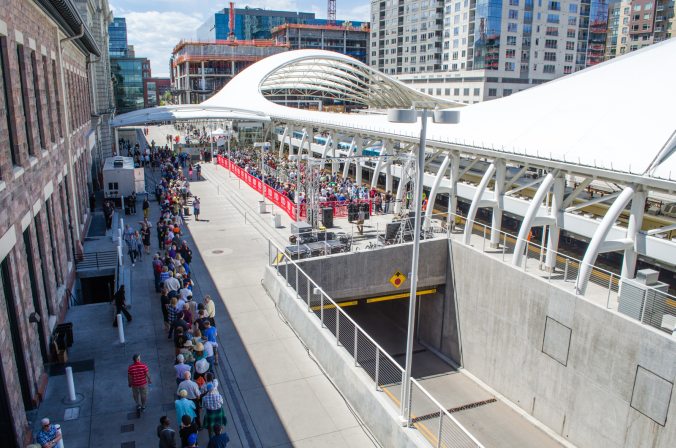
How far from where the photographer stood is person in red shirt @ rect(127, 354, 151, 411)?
32.5 feet

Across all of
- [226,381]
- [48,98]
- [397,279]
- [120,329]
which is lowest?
[397,279]

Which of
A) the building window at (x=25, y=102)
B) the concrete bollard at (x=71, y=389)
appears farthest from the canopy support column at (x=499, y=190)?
the building window at (x=25, y=102)

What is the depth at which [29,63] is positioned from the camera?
494 inches

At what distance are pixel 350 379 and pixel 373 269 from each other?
969 cm

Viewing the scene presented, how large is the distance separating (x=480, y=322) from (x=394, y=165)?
1318 centimetres

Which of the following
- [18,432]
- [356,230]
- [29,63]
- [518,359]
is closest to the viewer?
[18,432]

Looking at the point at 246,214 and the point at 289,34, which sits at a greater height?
the point at 289,34

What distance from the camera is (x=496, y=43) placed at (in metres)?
79.0

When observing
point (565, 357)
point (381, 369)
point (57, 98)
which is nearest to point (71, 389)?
point (381, 369)

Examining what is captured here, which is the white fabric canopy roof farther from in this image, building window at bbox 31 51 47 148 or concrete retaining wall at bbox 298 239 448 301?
building window at bbox 31 51 47 148

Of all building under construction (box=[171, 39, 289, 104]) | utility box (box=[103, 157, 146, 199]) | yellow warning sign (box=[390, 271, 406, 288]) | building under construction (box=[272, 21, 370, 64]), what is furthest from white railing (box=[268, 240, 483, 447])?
building under construction (box=[272, 21, 370, 64])

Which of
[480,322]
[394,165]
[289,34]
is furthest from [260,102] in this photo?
[289,34]

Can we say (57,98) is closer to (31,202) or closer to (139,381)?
(31,202)

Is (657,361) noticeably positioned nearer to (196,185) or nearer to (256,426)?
(256,426)
